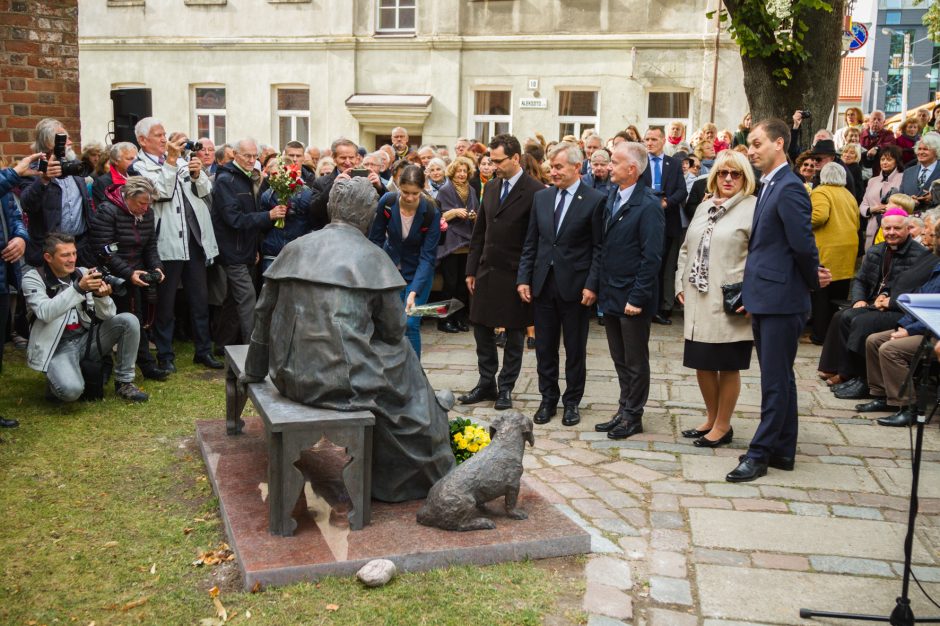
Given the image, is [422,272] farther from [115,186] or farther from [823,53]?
[823,53]

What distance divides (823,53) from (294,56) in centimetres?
1448

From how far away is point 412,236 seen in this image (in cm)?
829

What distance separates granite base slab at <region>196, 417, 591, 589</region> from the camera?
4.68 metres

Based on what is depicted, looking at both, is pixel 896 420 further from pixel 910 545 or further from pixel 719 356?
pixel 910 545

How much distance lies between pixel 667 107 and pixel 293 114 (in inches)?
361

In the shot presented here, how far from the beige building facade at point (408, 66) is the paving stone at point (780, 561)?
1689cm

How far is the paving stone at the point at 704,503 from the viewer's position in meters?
5.89

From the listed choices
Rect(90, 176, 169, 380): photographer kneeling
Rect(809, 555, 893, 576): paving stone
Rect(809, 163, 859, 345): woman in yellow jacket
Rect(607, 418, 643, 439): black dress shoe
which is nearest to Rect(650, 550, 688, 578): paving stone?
Rect(809, 555, 893, 576): paving stone

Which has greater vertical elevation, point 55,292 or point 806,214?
point 806,214

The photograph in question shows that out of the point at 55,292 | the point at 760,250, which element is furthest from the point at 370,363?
the point at 55,292

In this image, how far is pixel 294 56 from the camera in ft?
77.0

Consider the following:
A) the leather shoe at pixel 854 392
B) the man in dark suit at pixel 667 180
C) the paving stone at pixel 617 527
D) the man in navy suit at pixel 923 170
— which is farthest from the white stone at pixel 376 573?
the man in navy suit at pixel 923 170

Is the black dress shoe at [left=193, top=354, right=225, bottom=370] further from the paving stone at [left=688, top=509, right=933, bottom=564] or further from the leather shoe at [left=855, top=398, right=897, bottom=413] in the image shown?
the leather shoe at [left=855, top=398, right=897, bottom=413]

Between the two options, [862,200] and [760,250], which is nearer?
[760,250]
